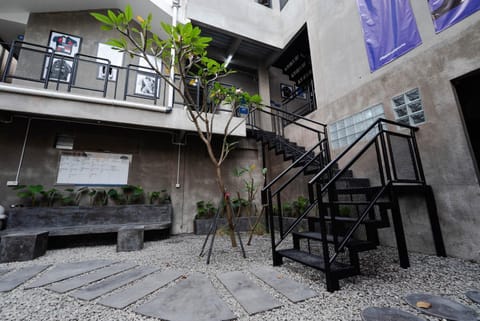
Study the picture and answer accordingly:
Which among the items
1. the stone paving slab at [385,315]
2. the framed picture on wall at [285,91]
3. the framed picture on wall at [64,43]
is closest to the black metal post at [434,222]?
the stone paving slab at [385,315]

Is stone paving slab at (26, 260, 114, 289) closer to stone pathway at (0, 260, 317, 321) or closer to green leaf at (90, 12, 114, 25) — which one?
stone pathway at (0, 260, 317, 321)

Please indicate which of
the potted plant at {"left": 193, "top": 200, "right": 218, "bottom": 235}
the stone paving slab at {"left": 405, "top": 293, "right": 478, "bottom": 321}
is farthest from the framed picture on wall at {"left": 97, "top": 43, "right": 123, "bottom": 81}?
the stone paving slab at {"left": 405, "top": 293, "right": 478, "bottom": 321}

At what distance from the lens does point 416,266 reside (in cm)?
239

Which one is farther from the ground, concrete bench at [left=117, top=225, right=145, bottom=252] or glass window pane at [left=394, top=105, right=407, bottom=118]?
glass window pane at [left=394, top=105, right=407, bottom=118]

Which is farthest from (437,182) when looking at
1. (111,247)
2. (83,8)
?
(83,8)

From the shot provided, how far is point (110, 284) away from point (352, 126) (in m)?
4.64

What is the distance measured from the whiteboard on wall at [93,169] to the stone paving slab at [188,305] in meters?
3.92

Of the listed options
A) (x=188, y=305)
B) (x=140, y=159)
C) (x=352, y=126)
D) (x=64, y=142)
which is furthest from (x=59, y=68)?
(x=352, y=126)

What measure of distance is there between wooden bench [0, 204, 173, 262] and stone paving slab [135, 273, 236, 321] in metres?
2.42

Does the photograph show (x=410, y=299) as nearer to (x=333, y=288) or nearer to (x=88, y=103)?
(x=333, y=288)

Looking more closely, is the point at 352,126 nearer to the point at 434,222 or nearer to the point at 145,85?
the point at 434,222

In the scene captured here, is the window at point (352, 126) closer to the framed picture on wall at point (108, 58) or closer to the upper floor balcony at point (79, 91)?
the upper floor balcony at point (79, 91)

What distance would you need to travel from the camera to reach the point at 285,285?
6.35ft

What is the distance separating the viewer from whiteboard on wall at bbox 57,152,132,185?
461cm
